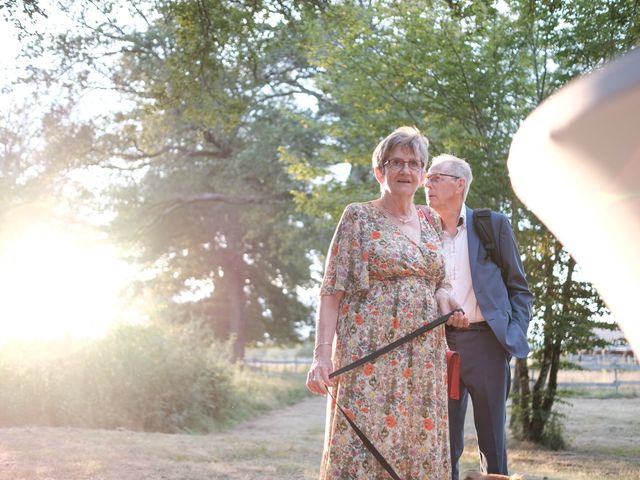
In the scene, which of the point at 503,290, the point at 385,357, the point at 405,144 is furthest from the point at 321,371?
the point at 503,290

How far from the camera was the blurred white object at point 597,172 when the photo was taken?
0.80m

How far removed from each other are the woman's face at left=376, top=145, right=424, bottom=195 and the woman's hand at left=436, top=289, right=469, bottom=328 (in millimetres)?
488

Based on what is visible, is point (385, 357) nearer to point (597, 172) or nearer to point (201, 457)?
point (597, 172)

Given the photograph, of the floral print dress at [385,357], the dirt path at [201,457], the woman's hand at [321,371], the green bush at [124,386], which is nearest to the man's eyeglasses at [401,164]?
the floral print dress at [385,357]

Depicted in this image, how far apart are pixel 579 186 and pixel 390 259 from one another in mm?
2907

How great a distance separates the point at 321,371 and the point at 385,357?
282 millimetres

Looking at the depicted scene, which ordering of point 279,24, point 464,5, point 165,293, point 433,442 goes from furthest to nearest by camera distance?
1. point 165,293
2. point 279,24
3. point 464,5
4. point 433,442

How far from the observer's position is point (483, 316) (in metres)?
4.58

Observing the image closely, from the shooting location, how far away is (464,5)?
8.10 meters

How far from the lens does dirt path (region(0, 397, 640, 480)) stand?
751 centimetres

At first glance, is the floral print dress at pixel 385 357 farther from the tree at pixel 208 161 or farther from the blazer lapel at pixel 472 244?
the tree at pixel 208 161

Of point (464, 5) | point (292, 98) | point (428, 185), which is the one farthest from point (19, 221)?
point (428, 185)

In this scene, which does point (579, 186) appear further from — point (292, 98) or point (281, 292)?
point (281, 292)

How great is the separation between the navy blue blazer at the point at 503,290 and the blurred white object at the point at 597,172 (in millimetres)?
3622
